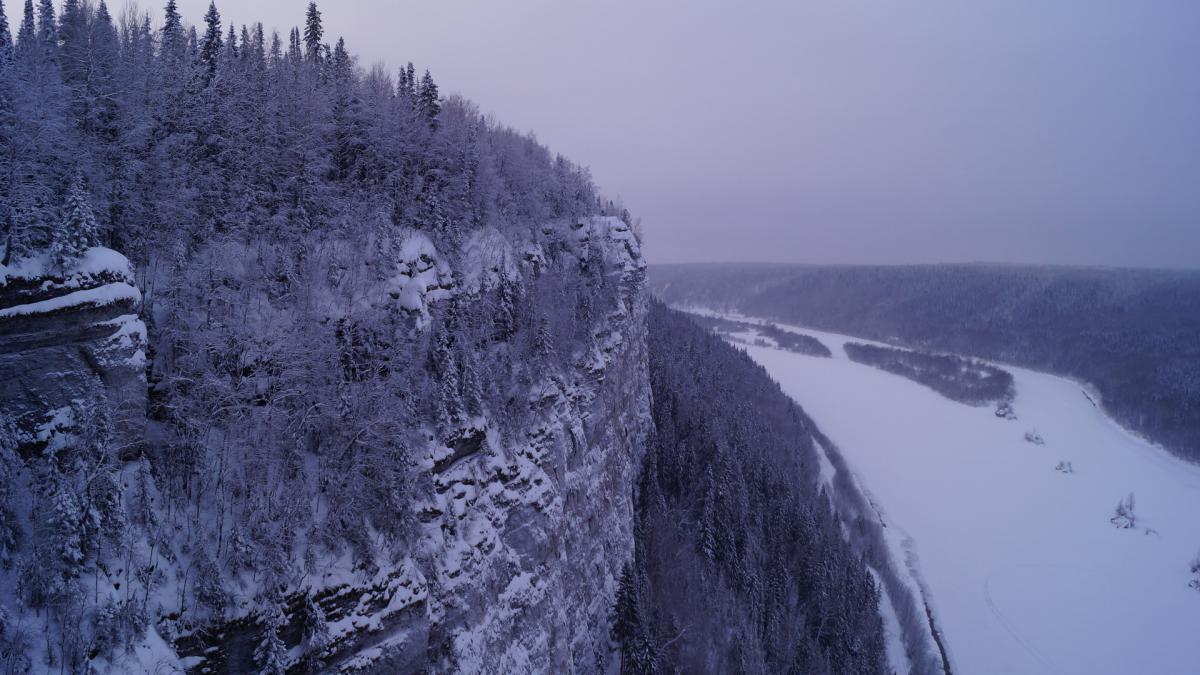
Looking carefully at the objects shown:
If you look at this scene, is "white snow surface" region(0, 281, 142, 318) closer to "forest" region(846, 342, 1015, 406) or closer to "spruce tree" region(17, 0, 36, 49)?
"spruce tree" region(17, 0, 36, 49)

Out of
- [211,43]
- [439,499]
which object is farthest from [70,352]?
[211,43]

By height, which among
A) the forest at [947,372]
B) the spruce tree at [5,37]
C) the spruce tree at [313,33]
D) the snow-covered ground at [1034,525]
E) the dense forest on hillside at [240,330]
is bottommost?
the snow-covered ground at [1034,525]

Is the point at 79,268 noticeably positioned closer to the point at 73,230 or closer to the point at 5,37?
the point at 73,230

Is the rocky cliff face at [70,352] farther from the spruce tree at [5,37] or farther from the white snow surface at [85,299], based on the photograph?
the spruce tree at [5,37]

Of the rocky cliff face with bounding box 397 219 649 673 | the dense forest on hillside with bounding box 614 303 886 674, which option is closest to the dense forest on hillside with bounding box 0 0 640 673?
the rocky cliff face with bounding box 397 219 649 673

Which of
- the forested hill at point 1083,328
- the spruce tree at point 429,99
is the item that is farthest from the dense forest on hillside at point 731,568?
the forested hill at point 1083,328

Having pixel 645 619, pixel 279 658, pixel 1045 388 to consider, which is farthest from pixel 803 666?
pixel 1045 388

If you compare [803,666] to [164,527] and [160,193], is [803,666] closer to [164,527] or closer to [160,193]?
[164,527]
